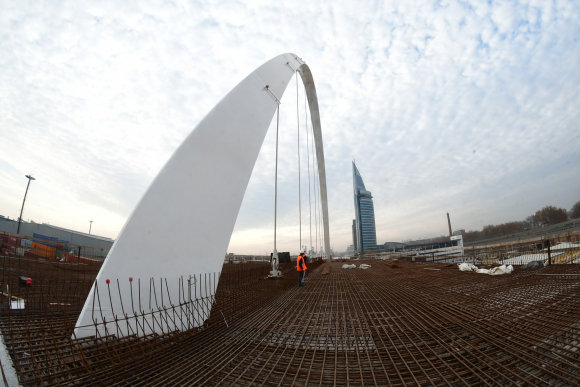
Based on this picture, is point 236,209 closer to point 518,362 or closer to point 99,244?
point 518,362

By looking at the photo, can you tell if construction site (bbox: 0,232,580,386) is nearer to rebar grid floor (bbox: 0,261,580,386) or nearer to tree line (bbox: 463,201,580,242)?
rebar grid floor (bbox: 0,261,580,386)

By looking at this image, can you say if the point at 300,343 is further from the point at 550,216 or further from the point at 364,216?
the point at 364,216

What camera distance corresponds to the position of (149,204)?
9.77 feet

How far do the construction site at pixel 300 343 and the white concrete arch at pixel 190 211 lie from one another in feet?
0.36

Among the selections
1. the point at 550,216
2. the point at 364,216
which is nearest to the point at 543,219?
the point at 550,216

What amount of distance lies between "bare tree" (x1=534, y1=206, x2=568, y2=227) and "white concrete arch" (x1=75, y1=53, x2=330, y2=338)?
65344 millimetres

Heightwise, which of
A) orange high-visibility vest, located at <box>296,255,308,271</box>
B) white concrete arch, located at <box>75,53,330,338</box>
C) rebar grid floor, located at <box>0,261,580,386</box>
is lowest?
rebar grid floor, located at <box>0,261,580,386</box>

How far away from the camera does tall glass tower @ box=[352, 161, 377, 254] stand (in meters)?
71.8

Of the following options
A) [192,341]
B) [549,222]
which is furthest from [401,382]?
[549,222]

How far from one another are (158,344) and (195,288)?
89 cm

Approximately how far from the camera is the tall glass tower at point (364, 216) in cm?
7181

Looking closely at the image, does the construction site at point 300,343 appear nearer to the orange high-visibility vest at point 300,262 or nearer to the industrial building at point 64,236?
the orange high-visibility vest at point 300,262

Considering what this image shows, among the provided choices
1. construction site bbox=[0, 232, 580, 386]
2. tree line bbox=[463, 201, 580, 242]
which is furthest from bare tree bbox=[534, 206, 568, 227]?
construction site bbox=[0, 232, 580, 386]

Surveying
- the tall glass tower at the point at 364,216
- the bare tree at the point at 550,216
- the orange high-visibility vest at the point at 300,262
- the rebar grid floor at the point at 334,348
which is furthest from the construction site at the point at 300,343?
the tall glass tower at the point at 364,216
